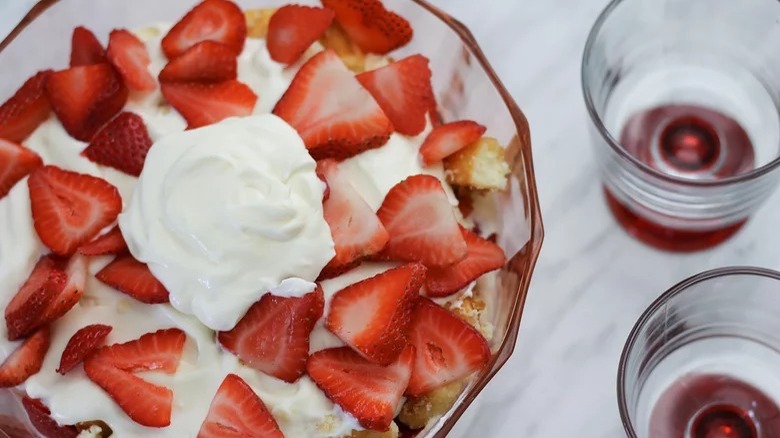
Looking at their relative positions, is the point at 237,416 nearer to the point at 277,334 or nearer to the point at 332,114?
the point at 277,334

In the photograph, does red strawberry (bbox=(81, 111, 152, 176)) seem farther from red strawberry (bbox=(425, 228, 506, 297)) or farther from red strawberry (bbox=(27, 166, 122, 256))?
red strawberry (bbox=(425, 228, 506, 297))

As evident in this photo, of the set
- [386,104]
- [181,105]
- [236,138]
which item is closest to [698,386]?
[386,104]

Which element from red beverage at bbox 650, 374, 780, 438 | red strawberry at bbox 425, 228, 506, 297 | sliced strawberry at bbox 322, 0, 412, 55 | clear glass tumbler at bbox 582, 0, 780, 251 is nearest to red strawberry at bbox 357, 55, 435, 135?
sliced strawberry at bbox 322, 0, 412, 55

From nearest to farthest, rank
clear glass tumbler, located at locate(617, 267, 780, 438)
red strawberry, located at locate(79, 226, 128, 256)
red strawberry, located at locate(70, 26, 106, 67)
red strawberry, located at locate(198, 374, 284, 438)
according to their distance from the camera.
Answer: red strawberry, located at locate(198, 374, 284, 438) → red strawberry, located at locate(79, 226, 128, 256) → clear glass tumbler, located at locate(617, 267, 780, 438) → red strawberry, located at locate(70, 26, 106, 67)

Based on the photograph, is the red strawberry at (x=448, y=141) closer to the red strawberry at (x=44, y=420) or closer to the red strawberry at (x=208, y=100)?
the red strawberry at (x=208, y=100)

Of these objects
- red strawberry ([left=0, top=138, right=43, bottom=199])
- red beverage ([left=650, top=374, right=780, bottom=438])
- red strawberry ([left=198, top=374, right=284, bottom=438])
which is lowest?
red beverage ([left=650, top=374, right=780, bottom=438])

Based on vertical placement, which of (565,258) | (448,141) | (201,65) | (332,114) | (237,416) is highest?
(201,65)

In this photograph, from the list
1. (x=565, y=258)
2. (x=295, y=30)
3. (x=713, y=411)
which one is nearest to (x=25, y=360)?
(x=295, y=30)
